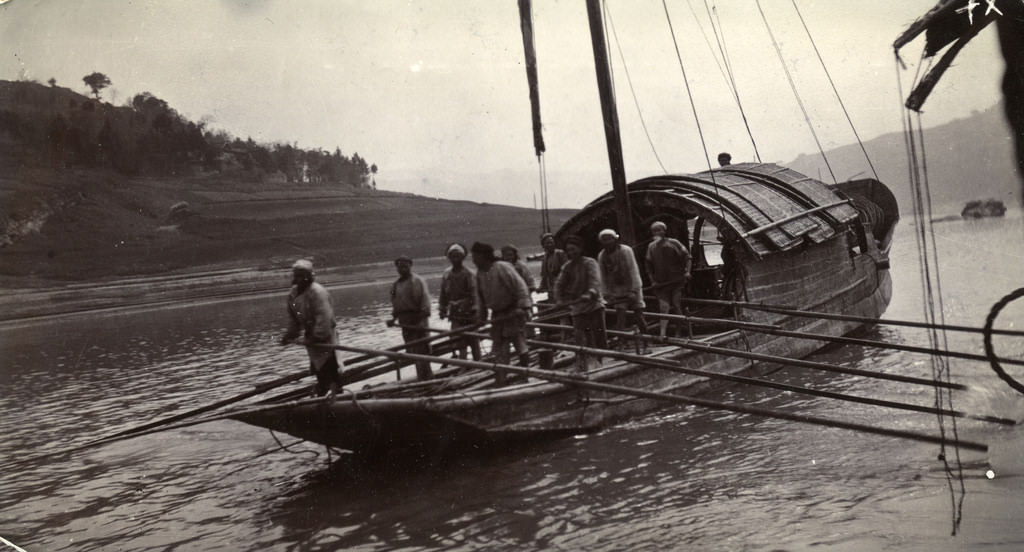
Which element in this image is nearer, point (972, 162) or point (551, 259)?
point (972, 162)

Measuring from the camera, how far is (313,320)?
243 inches

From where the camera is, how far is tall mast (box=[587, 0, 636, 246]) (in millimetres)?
8969

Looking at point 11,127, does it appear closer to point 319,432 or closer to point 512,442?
point 319,432

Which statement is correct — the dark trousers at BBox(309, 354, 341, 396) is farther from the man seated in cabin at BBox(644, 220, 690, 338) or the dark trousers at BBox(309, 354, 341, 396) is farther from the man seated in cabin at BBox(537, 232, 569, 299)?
the man seated in cabin at BBox(644, 220, 690, 338)

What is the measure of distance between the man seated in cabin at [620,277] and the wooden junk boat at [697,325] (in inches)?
23.3

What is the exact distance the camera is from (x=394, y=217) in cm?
1474

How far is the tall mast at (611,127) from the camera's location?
897cm

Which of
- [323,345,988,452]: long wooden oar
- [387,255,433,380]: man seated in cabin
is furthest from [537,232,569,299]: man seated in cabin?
[323,345,988,452]: long wooden oar

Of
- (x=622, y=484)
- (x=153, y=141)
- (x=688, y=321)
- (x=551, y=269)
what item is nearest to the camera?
(x=622, y=484)

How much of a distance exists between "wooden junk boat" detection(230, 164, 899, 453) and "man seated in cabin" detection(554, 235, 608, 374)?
34cm

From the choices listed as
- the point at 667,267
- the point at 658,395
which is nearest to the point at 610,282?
the point at 667,267

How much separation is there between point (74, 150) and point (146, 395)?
28.8ft

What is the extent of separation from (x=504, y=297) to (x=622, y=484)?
2.21 meters

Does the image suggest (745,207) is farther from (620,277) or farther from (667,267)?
(620,277)
